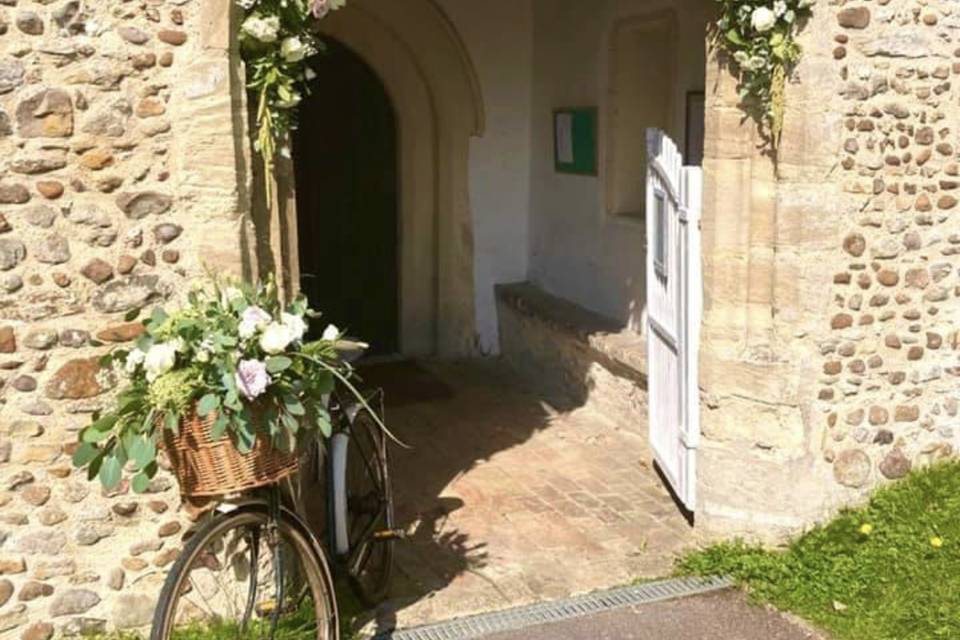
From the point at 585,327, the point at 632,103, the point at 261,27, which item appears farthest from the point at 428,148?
the point at 261,27

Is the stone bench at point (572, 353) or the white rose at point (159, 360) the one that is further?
the stone bench at point (572, 353)

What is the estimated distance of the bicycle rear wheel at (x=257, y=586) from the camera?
140 inches

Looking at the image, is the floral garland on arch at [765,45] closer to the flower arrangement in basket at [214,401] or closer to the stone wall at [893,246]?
the stone wall at [893,246]

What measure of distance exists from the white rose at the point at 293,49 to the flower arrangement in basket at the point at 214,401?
3.23ft

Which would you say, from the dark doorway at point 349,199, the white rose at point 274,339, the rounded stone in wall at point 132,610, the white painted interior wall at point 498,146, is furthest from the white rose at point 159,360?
the white painted interior wall at point 498,146

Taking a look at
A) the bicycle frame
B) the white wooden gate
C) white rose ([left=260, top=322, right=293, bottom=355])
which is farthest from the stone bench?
white rose ([left=260, top=322, right=293, bottom=355])

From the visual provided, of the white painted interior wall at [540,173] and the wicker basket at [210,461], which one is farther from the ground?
the white painted interior wall at [540,173]

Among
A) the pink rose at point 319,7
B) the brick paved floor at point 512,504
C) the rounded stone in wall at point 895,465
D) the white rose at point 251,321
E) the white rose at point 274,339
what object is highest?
the pink rose at point 319,7

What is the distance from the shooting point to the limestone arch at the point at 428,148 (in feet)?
26.8

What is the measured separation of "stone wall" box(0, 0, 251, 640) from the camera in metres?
3.63

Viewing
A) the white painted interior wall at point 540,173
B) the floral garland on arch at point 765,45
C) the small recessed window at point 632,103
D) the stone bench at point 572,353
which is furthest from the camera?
the white painted interior wall at point 540,173

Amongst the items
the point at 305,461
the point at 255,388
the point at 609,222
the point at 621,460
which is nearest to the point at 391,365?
the point at 609,222

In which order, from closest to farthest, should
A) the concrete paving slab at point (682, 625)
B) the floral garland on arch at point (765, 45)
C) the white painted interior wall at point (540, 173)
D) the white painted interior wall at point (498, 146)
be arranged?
the concrete paving slab at point (682, 625) → the floral garland on arch at point (765, 45) → the white painted interior wall at point (540, 173) → the white painted interior wall at point (498, 146)

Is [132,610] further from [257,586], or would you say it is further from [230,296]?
[230,296]
